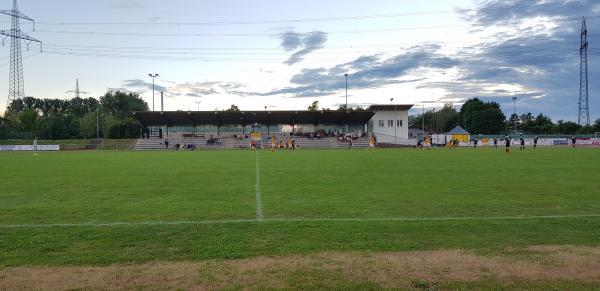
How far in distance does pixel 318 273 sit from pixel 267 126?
83978 millimetres

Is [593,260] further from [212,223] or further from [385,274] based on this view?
[212,223]

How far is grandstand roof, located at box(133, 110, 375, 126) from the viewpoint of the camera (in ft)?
272

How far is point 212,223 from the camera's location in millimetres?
8281

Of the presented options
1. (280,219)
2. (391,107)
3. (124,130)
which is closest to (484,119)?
(391,107)

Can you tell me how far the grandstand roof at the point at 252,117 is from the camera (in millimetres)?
82875

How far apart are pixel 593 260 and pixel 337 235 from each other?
363cm

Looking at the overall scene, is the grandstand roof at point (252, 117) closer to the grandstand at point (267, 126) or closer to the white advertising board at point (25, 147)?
the grandstand at point (267, 126)

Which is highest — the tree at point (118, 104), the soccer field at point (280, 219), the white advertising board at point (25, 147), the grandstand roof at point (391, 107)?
the tree at point (118, 104)

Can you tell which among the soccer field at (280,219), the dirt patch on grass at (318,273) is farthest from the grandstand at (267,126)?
the dirt patch on grass at (318,273)

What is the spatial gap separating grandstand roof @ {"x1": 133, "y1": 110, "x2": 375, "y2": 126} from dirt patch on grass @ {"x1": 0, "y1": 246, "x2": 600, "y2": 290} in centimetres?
7708

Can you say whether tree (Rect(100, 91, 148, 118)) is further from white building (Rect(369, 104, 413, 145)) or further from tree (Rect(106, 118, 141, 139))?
white building (Rect(369, 104, 413, 145))

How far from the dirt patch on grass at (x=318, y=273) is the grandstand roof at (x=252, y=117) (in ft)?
253

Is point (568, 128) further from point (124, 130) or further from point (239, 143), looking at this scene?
point (124, 130)

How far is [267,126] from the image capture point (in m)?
88.9
